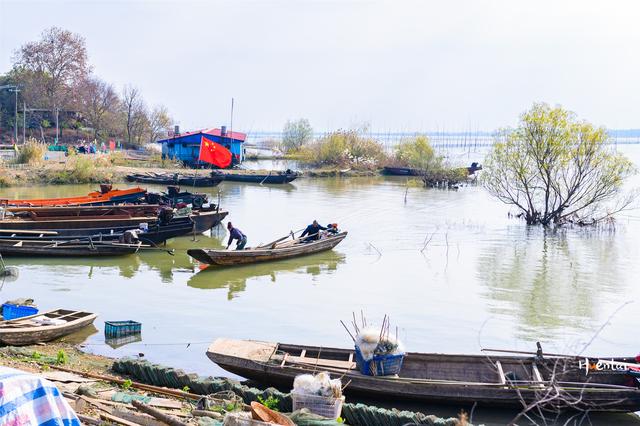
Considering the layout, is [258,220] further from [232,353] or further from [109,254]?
[232,353]

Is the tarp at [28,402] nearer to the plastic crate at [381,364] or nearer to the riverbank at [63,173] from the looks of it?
the plastic crate at [381,364]

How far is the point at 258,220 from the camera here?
1174 inches

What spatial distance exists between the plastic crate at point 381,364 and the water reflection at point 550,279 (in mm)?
5320

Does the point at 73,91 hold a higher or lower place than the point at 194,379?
higher

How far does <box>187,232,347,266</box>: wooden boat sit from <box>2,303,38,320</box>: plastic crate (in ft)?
18.8

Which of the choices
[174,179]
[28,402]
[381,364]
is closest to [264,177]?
[174,179]

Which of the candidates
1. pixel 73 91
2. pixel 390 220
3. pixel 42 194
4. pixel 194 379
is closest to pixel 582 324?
pixel 194 379

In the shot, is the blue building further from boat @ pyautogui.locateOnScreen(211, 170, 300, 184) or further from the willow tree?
the willow tree

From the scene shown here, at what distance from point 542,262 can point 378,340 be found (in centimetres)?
1421

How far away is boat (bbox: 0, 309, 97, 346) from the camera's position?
1123cm

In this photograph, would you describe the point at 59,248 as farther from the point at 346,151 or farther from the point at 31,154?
the point at 346,151

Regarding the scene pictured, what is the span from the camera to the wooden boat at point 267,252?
60.8 ft

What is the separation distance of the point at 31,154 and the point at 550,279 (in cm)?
3312

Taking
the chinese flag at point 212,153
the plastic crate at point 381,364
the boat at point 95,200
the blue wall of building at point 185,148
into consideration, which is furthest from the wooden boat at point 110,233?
the blue wall of building at point 185,148
